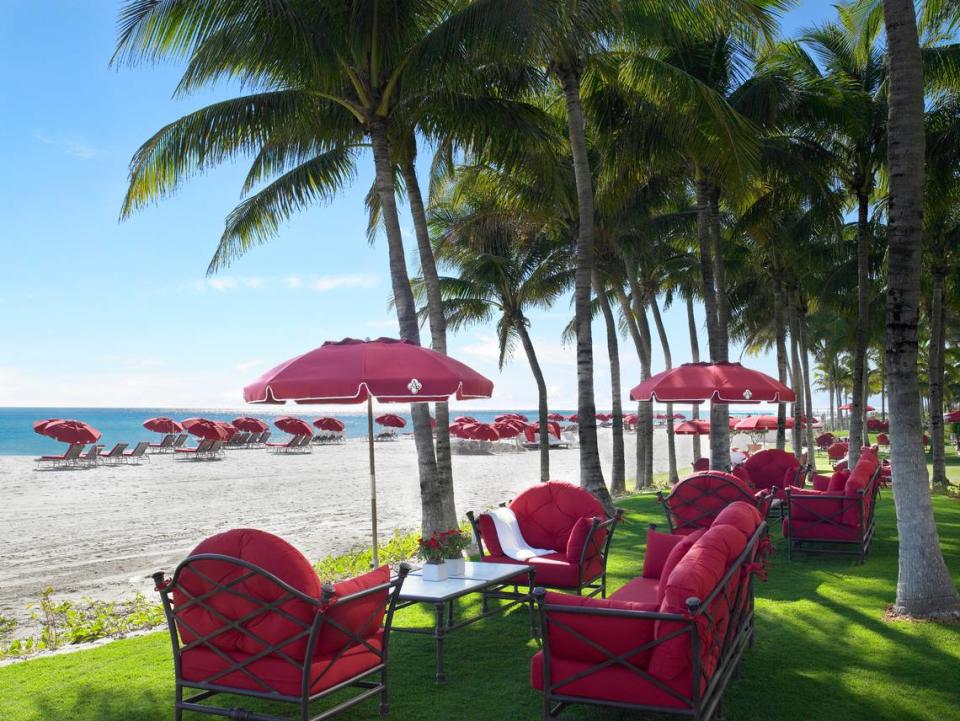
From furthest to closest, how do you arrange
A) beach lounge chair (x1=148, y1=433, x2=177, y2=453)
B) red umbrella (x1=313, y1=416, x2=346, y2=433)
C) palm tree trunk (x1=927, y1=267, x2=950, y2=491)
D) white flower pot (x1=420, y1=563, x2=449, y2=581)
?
red umbrella (x1=313, y1=416, x2=346, y2=433) → beach lounge chair (x1=148, y1=433, x2=177, y2=453) → palm tree trunk (x1=927, y1=267, x2=950, y2=491) → white flower pot (x1=420, y1=563, x2=449, y2=581)

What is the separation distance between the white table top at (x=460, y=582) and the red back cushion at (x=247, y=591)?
57.1 inches

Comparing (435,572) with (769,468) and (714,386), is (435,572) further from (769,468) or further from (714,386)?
(769,468)

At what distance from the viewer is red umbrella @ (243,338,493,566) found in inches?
234

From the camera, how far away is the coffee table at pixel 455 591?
219 inches

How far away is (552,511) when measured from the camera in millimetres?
8062

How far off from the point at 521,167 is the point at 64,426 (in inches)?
1008

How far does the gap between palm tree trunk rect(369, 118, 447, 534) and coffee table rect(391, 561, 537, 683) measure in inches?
125

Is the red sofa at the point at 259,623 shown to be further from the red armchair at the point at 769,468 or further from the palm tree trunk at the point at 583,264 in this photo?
the red armchair at the point at 769,468

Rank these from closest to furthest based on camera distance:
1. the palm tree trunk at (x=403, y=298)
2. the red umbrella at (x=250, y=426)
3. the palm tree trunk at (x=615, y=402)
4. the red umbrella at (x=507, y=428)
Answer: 1. the palm tree trunk at (x=403, y=298)
2. the palm tree trunk at (x=615, y=402)
3. the red umbrella at (x=507, y=428)
4. the red umbrella at (x=250, y=426)

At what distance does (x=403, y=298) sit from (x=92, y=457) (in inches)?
1065

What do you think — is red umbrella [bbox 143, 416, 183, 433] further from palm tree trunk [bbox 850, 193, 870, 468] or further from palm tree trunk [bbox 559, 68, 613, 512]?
palm tree trunk [bbox 850, 193, 870, 468]

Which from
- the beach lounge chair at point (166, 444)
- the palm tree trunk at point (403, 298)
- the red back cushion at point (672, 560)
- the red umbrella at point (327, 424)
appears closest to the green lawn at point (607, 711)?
the red back cushion at point (672, 560)

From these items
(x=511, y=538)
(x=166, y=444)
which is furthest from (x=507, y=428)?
(x=511, y=538)

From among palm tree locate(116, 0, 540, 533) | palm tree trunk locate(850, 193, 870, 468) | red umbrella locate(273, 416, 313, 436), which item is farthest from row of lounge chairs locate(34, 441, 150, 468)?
palm tree trunk locate(850, 193, 870, 468)
